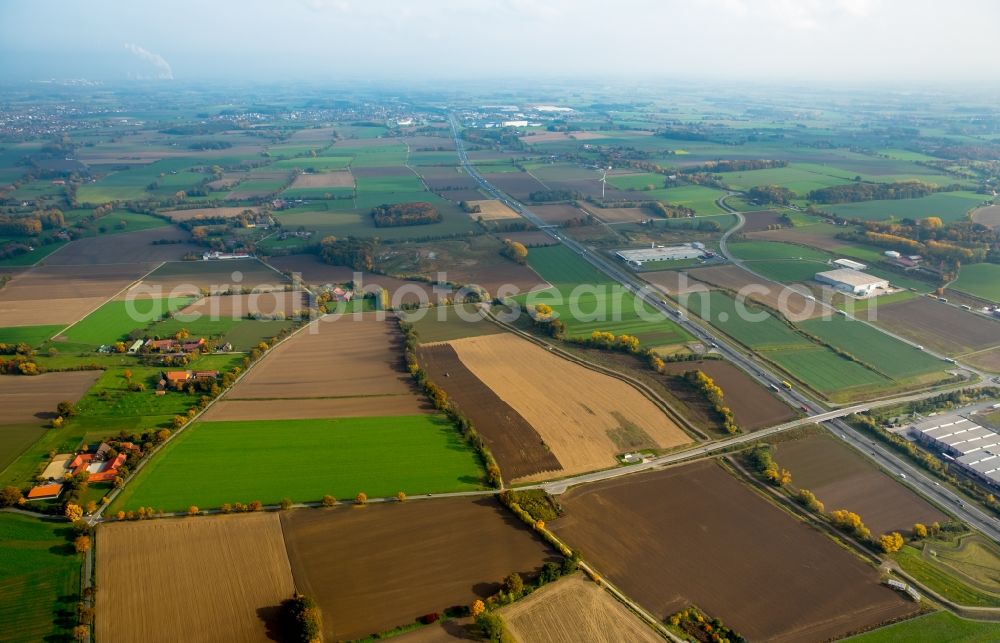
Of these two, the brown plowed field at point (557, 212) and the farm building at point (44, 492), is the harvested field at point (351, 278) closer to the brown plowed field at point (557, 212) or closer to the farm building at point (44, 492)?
the farm building at point (44, 492)

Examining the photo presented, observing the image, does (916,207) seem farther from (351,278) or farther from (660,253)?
(351,278)

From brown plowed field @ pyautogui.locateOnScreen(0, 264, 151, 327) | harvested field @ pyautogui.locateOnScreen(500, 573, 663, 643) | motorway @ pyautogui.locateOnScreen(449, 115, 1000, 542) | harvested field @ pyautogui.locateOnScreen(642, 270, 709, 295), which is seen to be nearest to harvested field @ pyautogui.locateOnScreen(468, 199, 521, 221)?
harvested field @ pyautogui.locateOnScreen(642, 270, 709, 295)

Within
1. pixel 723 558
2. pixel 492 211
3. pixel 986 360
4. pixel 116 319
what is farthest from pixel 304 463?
pixel 492 211

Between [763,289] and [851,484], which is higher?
[763,289]

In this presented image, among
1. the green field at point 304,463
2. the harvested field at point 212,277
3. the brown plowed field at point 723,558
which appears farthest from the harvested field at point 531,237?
the brown plowed field at point 723,558

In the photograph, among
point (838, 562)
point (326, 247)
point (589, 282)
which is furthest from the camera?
point (326, 247)

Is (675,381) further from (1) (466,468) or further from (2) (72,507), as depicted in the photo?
(2) (72,507)

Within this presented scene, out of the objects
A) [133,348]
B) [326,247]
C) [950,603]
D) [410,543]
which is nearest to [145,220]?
[326,247]
